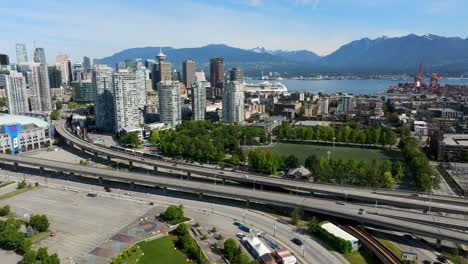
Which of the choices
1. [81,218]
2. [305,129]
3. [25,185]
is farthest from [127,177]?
[305,129]

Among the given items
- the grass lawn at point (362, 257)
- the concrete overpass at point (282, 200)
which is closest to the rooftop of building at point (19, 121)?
the concrete overpass at point (282, 200)

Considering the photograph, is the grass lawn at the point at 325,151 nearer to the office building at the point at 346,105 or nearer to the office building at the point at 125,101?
the office building at the point at 125,101

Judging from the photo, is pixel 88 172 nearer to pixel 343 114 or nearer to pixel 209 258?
pixel 209 258

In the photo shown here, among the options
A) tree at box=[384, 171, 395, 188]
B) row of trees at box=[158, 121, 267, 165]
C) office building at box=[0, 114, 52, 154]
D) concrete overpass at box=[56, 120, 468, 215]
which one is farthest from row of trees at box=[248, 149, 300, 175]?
office building at box=[0, 114, 52, 154]

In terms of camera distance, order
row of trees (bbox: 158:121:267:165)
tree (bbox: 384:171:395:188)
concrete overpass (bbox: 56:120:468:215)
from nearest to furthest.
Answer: concrete overpass (bbox: 56:120:468:215) < tree (bbox: 384:171:395:188) < row of trees (bbox: 158:121:267:165)

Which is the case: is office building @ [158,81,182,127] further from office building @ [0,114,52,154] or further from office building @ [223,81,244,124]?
office building @ [0,114,52,154]

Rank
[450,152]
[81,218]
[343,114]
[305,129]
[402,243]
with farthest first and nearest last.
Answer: [343,114]
[305,129]
[450,152]
[81,218]
[402,243]
